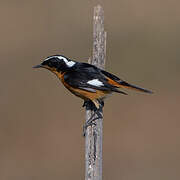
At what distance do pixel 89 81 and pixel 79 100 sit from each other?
6.37m

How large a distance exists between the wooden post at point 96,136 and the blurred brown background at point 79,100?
5161mm

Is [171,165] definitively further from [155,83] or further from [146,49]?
[146,49]

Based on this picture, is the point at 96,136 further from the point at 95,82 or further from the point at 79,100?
the point at 79,100

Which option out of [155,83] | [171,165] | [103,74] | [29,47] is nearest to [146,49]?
[155,83]

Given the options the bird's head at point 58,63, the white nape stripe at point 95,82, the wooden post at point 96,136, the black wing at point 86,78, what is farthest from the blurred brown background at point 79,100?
the wooden post at point 96,136

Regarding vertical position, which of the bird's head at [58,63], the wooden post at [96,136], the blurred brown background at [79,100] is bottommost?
the wooden post at [96,136]

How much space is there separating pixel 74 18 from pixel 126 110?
4430 mm

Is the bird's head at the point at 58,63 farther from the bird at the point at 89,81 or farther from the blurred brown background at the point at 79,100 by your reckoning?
the blurred brown background at the point at 79,100

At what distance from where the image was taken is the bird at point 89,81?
6.60 meters

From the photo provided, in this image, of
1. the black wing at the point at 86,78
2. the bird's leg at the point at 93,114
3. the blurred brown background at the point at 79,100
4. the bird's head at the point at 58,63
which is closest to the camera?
the bird's leg at the point at 93,114

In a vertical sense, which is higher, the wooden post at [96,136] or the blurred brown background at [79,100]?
the blurred brown background at [79,100]

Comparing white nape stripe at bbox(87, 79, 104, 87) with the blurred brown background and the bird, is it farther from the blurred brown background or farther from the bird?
the blurred brown background

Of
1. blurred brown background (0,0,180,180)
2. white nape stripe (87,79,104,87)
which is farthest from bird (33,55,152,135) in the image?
blurred brown background (0,0,180,180)

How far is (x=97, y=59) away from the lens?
21.2 feet
